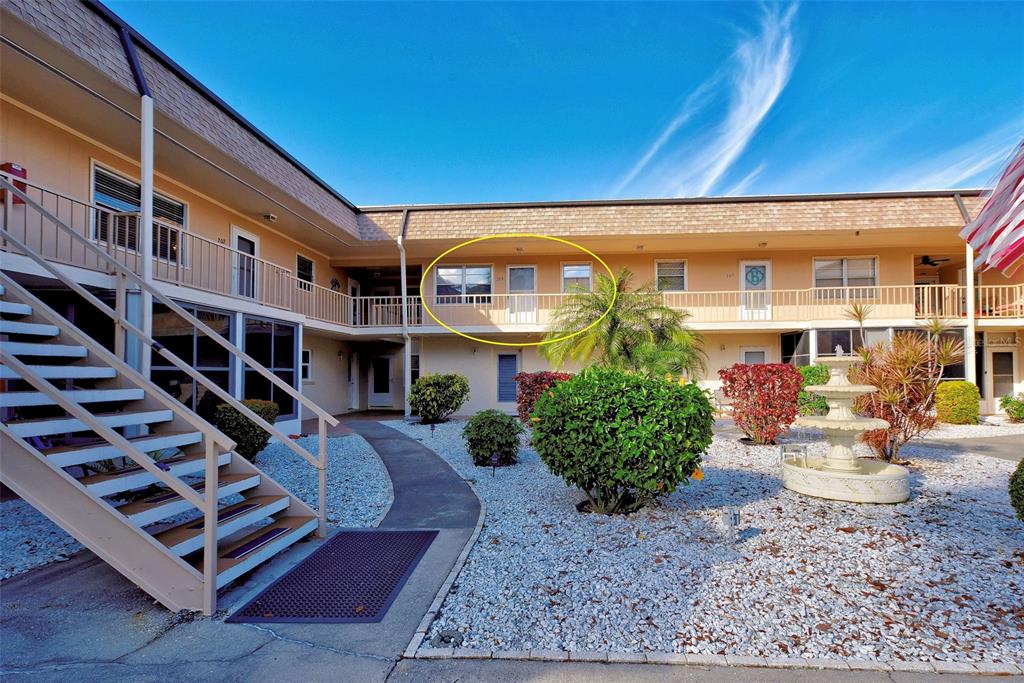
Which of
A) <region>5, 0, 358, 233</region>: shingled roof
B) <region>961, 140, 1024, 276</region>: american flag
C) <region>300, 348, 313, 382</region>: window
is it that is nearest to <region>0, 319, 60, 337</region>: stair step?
<region>5, 0, 358, 233</region>: shingled roof

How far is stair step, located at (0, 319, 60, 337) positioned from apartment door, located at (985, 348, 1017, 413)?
22.5m

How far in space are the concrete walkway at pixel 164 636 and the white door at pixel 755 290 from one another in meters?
14.3

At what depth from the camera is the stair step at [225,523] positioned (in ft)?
12.0

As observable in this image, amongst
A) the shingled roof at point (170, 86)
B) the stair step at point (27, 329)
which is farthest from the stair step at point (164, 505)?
the shingled roof at point (170, 86)

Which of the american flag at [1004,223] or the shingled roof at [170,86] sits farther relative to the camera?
the shingled roof at [170,86]

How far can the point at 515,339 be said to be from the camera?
17203 millimetres

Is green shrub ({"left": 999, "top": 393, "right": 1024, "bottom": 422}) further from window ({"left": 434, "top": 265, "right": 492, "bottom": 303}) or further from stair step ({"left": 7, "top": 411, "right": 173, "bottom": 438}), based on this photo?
stair step ({"left": 7, "top": 411, "right": 173, "bottom": 438})

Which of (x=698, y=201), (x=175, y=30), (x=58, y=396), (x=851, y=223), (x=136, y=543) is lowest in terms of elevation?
(x=136, y=543)

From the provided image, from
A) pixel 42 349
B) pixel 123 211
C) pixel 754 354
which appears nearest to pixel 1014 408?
pixel 754 354

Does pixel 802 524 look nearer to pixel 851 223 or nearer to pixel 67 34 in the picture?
pixel 67 34

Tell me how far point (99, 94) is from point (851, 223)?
1721 cm

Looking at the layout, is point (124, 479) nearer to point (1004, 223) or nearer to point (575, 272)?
point (1004, 223)

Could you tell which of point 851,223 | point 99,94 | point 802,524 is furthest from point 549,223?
point 802,524

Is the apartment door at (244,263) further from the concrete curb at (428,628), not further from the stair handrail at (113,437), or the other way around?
the concrete curb at (428,628)
